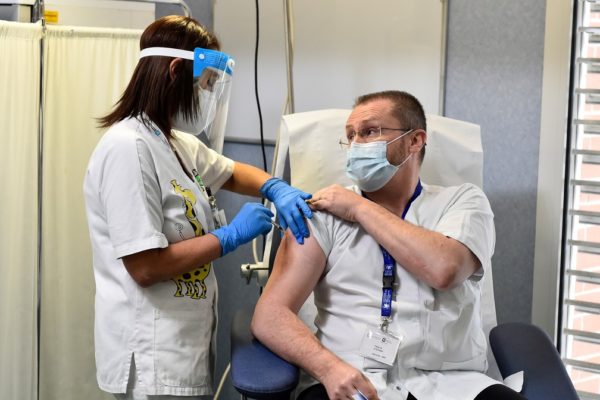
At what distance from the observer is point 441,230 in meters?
1.90

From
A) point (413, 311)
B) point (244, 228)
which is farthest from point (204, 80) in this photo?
point (413, 311)

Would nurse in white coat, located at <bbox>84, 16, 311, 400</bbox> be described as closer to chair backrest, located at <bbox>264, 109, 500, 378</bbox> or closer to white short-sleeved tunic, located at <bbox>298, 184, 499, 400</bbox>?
white short-sleeved tunic, located at <bbox>298, 184, 499, 400</bbox>

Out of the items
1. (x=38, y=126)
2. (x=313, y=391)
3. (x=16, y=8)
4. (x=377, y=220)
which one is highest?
(x=16, y=8)

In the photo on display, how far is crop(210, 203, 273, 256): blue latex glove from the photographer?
1756mm

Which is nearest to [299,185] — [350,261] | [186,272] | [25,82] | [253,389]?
[350,261]

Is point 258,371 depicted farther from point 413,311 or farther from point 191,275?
point 413,311

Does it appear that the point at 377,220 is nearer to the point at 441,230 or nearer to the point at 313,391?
the point at 441,230

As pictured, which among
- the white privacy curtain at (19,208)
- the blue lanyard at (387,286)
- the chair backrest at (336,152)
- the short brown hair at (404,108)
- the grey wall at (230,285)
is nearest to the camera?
the blue lanyard at (387,286)

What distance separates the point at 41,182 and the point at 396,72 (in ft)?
4.16

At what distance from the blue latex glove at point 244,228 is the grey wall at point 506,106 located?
0.98m

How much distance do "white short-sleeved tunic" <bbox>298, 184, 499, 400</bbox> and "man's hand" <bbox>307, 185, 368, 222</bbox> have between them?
0.04 m

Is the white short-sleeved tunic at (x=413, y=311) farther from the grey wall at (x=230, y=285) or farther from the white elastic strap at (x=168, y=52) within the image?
the grey wall at (x=230, y=285)

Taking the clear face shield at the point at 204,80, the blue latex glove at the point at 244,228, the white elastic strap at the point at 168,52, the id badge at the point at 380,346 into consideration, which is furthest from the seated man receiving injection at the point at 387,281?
the white elastic strap at the point at 168,52

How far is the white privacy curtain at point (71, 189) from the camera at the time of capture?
247 centimetres
